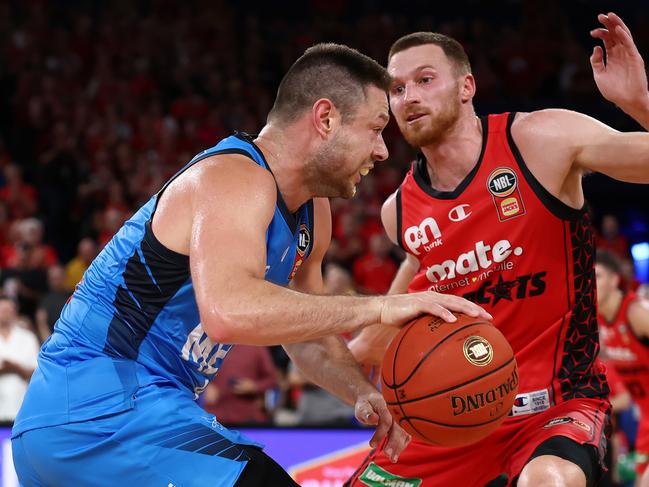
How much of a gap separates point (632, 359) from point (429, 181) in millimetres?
3615

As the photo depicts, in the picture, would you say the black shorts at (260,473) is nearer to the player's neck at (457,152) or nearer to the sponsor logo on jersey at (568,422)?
the sponsor logo on jersey at (568,422)

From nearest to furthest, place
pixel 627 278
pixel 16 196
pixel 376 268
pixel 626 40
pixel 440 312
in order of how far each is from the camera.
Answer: pixel 440 312 < pixel 626 40 < pixel 376 268 < pixel 627 278 < pixel 16 196

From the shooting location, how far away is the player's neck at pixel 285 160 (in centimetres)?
342

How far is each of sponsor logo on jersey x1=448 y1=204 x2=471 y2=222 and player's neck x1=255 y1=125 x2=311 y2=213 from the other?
1.00m

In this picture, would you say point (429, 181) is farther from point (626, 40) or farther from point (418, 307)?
point (418, 307)

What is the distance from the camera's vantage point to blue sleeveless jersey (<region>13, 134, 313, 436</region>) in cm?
311

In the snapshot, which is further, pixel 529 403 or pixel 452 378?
pixel 529 403

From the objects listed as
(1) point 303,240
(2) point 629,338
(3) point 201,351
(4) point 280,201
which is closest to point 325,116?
(4) point 280,201

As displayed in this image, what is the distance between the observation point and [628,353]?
733 cm

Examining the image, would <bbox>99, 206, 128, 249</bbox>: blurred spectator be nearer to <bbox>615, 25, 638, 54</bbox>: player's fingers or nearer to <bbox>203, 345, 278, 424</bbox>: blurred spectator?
<bbox>203, 345, 278, 424</bbox>: blurred spectator

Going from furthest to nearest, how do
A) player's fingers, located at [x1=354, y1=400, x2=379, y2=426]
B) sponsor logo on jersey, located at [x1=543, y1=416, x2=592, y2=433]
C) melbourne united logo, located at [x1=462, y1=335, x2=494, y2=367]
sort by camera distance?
sponsor logo on jersey, located at [x1=543, y1=416, x2=592, y2=433]
player's fingers, located at [x1=354, y1=400, x2=379, y2=426]
melbourne united logo, located at [x1=462, y1=335, x2=494, y2=367]

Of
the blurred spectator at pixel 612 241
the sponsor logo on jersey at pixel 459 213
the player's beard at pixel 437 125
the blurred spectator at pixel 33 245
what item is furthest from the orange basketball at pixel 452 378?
the blurred spectator at pixel 612 241

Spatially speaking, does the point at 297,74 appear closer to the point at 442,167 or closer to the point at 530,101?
the point at 442,167

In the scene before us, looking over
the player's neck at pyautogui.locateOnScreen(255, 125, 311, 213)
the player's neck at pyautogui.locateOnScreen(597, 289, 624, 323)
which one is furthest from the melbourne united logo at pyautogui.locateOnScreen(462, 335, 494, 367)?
the player's neck at pyautogui.locateOnScreen(597, 289, 624, 323)
